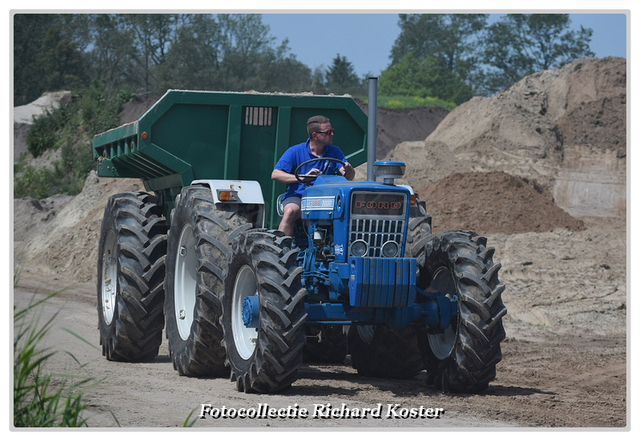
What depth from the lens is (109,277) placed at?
972cm

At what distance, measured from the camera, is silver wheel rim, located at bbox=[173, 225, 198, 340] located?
27.0 ft

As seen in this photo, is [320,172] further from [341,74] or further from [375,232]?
[341,74]

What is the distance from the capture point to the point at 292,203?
291 inches

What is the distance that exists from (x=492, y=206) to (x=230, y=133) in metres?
12.4

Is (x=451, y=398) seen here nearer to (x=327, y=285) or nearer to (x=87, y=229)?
(x=327, y=285)

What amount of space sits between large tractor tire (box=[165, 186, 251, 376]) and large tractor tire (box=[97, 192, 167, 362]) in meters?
0.41

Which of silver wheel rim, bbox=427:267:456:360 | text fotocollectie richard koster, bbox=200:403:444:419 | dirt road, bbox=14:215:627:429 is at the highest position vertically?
silver wheel rim, bbox=427:267:456:360

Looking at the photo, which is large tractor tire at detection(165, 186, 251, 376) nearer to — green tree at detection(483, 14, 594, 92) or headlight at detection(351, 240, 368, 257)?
headlight at detection(351, 240, 368, 257)

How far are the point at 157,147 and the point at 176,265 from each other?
1.28 meters

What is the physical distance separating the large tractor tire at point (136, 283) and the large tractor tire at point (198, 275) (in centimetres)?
41

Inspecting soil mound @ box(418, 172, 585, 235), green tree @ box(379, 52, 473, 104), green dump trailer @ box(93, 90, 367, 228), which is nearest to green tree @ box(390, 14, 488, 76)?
green tree @ box(379, 52, 473, 104)

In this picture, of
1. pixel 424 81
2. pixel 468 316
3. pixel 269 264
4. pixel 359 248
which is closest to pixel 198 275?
pixel 269 264

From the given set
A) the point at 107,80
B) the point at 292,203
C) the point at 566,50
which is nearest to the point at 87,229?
the point at 292,203

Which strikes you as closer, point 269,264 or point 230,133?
point 269,264
